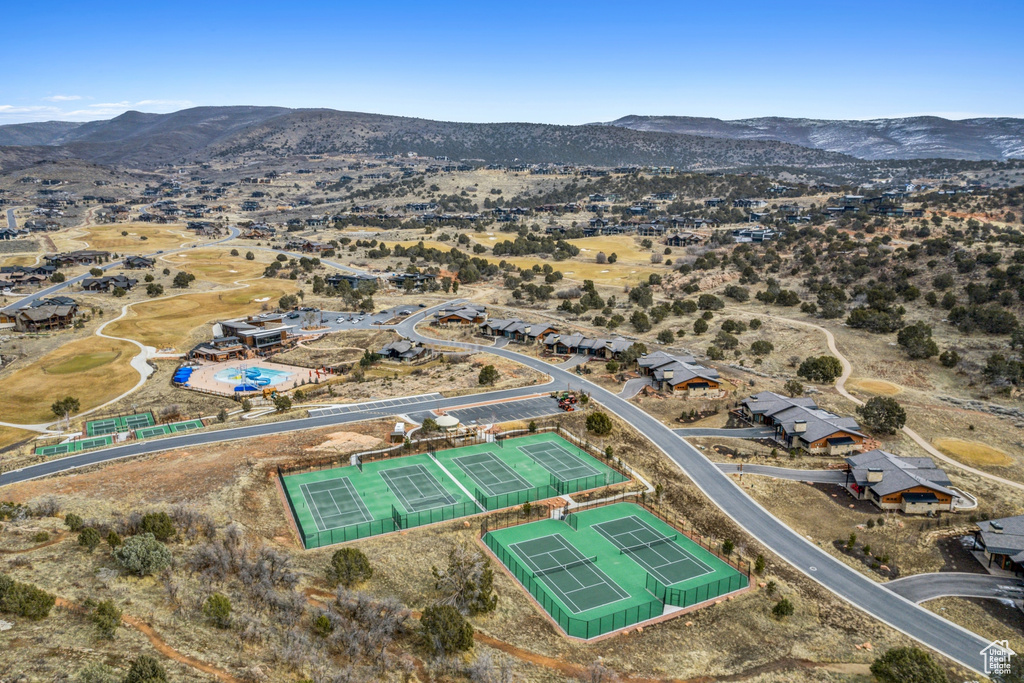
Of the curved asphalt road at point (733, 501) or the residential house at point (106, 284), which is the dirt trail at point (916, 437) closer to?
the curved asphalt road at point (733, 501)

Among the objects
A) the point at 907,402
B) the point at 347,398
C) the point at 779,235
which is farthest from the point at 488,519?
the point at 779,235

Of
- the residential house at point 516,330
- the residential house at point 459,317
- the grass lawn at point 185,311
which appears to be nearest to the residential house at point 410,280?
the grass lawn at point 185,311

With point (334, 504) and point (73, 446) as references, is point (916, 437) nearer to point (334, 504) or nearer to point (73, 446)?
point (334, 504)

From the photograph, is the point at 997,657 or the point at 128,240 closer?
the point at 997,657

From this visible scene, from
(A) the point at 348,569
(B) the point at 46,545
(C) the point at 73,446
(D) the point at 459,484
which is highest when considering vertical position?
(B) the point at 46,545

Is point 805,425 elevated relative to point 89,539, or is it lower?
lower

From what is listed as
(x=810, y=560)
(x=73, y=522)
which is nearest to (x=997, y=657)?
(x=810, y=560)
